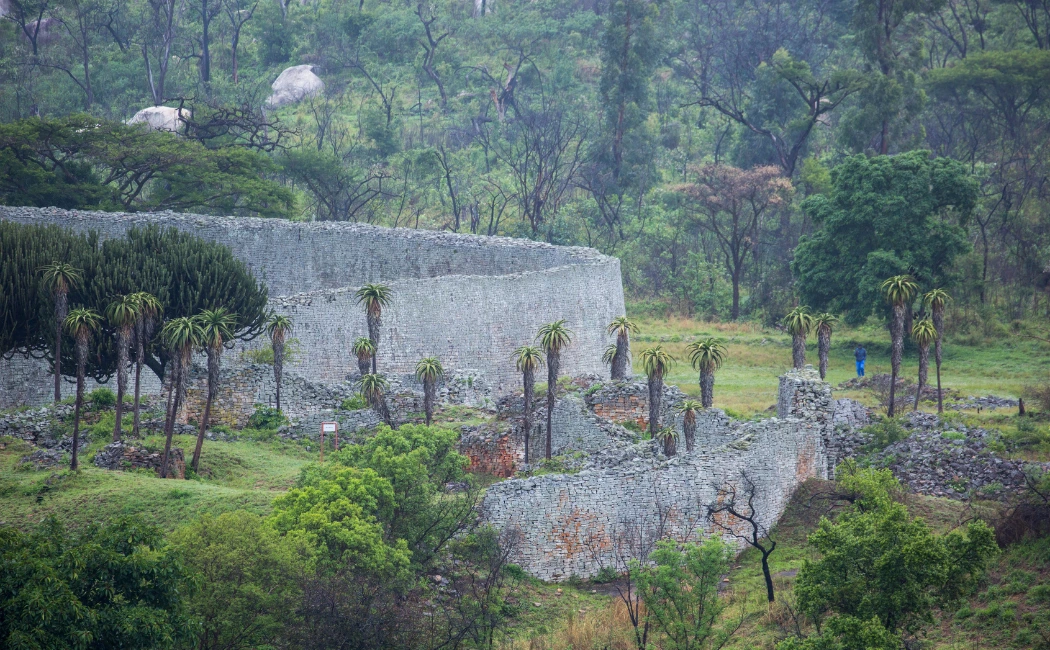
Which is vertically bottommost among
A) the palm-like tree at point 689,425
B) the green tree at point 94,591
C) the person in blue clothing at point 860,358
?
the green tree at point 94,591

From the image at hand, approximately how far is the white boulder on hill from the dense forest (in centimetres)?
119

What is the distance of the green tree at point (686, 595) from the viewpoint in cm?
3741

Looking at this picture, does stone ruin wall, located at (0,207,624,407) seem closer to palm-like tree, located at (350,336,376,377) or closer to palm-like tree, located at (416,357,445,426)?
palm-like tree, located at (350,336,376,377)

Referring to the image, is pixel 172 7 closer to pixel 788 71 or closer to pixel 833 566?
pixel 788 71

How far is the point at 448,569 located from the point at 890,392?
62.7 feet

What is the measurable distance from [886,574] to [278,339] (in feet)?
83.9

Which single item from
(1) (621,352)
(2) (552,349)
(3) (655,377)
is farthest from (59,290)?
(3) (655,377)

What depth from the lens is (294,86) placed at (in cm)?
11325

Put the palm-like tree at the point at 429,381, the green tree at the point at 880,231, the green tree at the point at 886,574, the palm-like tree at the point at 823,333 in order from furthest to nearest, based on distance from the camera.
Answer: the green tree at the point at 880,231 < the palm-like tree at the point at 823,333 < the palm-like tree at the point at 429,381 < the green tree at the point at 886,574

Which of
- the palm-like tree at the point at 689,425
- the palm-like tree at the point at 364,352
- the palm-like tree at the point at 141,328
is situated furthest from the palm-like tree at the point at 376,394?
the palm-like tree at the point at 689,425

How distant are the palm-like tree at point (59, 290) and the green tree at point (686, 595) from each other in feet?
68.6

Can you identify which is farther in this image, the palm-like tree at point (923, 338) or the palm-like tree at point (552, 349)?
the palm-like tree at point (923, 338)

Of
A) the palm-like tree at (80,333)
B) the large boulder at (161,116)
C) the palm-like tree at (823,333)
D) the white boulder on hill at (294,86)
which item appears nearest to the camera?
the palm-like tree at (80,333)

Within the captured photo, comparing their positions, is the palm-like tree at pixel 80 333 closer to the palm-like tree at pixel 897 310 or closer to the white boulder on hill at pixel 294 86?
the palm-like tree at pixel 897 310
